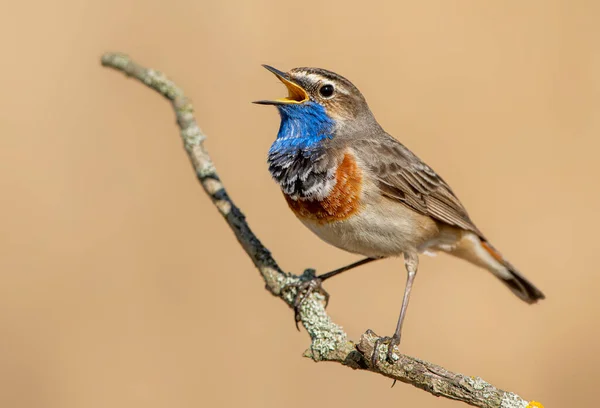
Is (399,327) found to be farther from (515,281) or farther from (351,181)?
(515,281)

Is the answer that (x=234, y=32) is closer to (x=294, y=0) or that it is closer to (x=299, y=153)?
(x=294, y=0)


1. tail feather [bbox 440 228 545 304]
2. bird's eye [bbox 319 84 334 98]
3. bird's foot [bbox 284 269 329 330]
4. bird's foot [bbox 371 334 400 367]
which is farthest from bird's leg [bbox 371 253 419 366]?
bird's eye [bbox 319 84 334 98]

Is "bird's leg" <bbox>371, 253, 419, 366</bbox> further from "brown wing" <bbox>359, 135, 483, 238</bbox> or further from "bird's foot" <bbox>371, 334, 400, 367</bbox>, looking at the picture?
"brown wing" <bbox>359, 135, 483, 238</bbox>

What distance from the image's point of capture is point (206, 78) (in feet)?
30.6

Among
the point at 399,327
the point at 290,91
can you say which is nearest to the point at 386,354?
the point at 399,327

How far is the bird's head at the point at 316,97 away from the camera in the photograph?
6105mm

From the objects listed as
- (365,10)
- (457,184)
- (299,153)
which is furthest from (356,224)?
(365,10)

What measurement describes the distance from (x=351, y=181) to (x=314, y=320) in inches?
44.5

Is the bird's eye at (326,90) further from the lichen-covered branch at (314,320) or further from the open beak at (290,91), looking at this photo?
the lichen-covered branch at (314,320)

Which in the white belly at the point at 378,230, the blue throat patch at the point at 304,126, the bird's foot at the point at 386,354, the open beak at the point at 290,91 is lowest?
the bird's foot at the point at 386,354

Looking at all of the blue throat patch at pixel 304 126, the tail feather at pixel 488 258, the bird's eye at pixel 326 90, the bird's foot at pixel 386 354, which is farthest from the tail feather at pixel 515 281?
the bird's foot at pixel 386 354

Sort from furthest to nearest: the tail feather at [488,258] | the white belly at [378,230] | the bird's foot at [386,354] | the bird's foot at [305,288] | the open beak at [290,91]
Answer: the tail feather at [488,258], the open beak at [290,91], the white belly at [378,230], the bird's foot at [305,288], the bird's foot at [386,354]

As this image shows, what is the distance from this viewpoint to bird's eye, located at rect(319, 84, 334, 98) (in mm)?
6148

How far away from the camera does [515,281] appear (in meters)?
7.16
